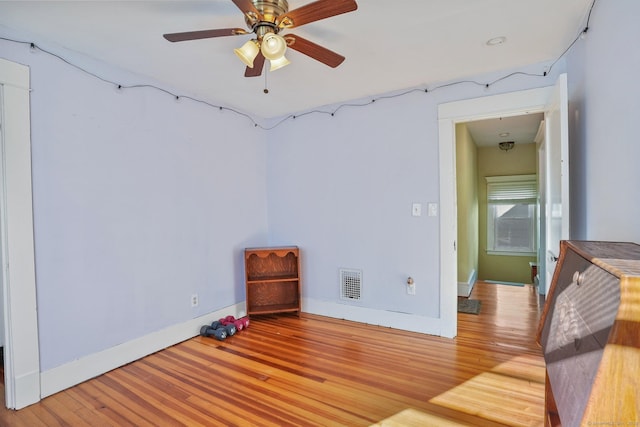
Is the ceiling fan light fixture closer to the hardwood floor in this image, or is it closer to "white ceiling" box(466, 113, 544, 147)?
the hardwood floor

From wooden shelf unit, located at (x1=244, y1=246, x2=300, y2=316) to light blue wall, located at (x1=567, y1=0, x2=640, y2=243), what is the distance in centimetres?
250

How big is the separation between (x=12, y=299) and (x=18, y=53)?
1476mm

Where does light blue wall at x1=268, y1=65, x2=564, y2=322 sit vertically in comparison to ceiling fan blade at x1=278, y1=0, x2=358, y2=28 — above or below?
below

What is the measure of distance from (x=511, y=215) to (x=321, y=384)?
5184 millimetres

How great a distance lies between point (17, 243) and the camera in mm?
1908

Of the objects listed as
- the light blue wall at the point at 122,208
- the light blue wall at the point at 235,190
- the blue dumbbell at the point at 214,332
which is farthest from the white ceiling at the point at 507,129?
the blue dumbbell at the point at 214,332

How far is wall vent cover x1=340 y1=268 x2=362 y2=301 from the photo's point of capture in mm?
3284

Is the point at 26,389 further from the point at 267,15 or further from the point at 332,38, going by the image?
the point at 332,38

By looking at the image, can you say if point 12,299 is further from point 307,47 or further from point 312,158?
point 312,158

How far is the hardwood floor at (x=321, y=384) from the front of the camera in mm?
1790

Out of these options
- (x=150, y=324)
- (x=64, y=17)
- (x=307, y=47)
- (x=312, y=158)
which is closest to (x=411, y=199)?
(x=312, y=158)

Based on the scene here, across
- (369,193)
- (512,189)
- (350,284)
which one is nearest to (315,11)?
(369,193)

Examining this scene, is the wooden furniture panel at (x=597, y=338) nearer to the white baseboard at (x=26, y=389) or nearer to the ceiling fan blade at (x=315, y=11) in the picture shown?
the ceiling fan blade at (x=315, y=11)

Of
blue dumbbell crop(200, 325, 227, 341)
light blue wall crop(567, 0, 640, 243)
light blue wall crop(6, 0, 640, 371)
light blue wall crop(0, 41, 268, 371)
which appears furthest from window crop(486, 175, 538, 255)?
blue dumbbell crop(200, 325, 227, 341)
